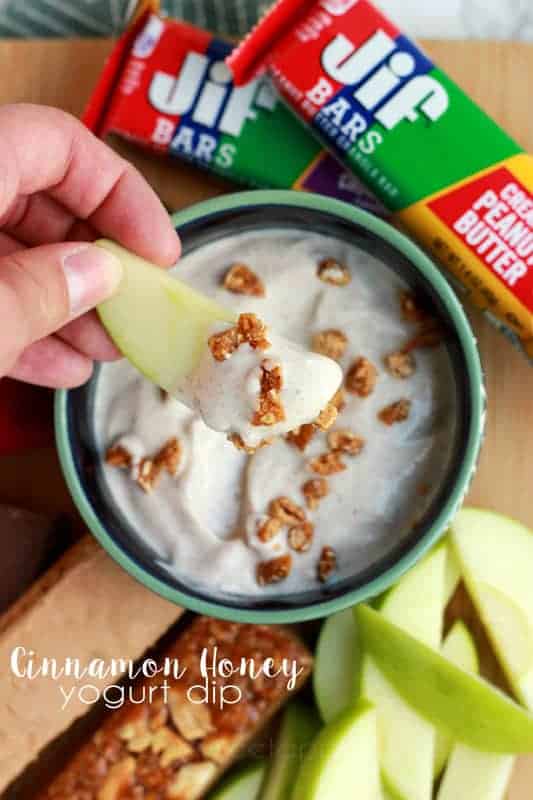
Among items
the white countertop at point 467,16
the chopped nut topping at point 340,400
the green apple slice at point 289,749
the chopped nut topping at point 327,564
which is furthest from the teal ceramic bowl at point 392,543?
the white countertop at point 467,16

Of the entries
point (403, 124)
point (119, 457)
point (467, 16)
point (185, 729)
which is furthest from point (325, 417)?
point (467, 16)

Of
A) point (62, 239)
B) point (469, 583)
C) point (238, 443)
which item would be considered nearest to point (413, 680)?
point (469, 583)

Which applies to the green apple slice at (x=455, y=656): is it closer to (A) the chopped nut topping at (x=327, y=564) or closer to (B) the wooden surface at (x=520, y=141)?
(B) the wooden surface at (x=520, y=141)

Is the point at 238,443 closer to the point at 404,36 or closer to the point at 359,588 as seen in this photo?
the point at 359,588

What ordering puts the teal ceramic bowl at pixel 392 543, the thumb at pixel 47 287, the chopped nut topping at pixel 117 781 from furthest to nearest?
the chopped nut topping at pixel 117 781 < the teal ceramic bowl at pixel 392 543 < the thumb at pixel 47 287

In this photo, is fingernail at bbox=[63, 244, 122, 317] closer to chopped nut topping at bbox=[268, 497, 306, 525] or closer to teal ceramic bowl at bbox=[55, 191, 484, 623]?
teal ceramic bowl at bbox=[55, 191, 484, 623]

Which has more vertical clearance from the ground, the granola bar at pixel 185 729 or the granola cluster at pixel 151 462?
the granola cluster at pixel 151 462
